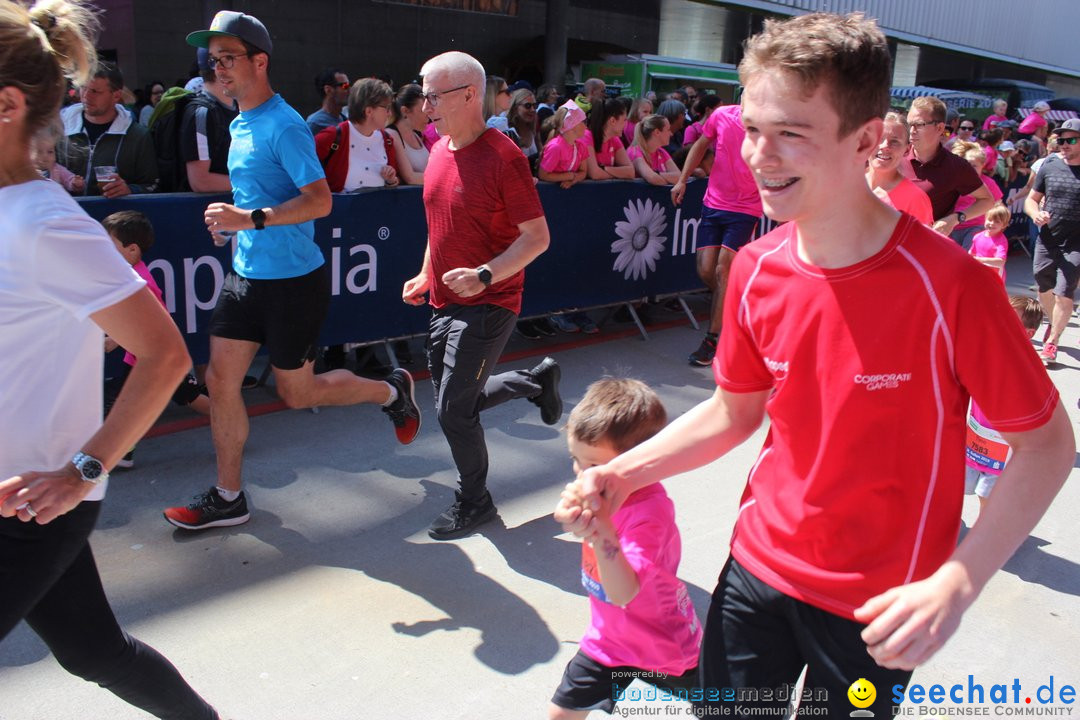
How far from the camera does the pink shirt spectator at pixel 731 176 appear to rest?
704 centimetres

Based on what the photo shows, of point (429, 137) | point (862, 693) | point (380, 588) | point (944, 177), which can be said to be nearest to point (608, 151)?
point (429, 137)

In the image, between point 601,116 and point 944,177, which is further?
point 601,116

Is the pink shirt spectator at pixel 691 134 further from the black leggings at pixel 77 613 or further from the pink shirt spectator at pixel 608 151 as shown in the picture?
the black leggings at pixel 77 613

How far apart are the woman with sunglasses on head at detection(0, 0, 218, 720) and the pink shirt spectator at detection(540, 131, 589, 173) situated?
5.21 metres

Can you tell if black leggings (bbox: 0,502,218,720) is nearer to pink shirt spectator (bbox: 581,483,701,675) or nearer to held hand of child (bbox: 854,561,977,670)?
pink shirt spectator (bbox: 581,483,701,675)

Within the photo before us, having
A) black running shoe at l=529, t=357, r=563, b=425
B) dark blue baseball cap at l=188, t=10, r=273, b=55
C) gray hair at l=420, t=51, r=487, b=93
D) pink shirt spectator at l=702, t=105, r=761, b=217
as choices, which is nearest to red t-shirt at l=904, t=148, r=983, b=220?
pink shirt spectator at l=702, t=105, r=761, b=217

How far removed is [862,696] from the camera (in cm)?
172

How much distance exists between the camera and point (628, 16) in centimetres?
2473

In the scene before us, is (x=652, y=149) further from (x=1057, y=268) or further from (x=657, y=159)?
(x=1057, y=268)

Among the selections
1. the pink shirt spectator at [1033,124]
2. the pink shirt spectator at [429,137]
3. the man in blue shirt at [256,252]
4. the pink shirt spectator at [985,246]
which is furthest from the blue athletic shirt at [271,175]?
→ the pink shirt spectator at [1033,124]

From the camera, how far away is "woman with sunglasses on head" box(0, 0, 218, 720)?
1731mm

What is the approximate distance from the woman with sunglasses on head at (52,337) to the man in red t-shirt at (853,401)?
927 mm

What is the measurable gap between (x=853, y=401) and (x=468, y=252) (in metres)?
2.51

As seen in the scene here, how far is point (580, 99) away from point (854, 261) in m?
9.09
